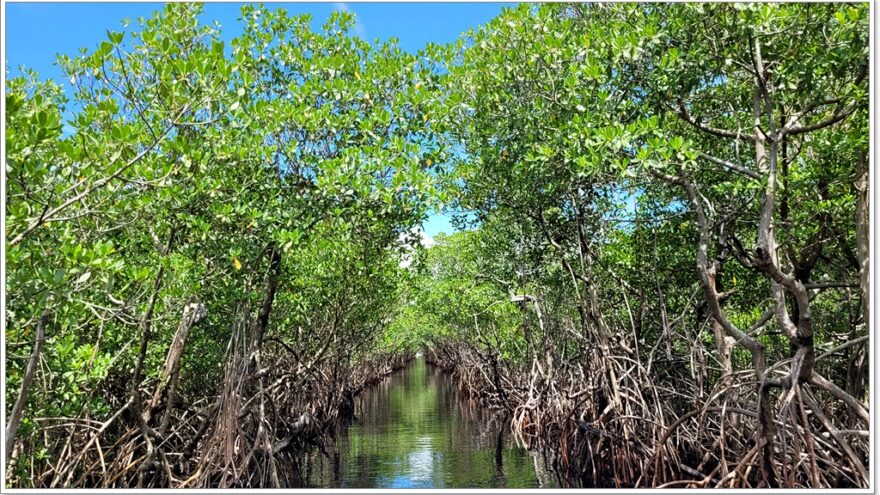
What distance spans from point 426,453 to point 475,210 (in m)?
5.39

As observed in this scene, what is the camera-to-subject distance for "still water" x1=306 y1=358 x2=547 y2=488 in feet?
29.5

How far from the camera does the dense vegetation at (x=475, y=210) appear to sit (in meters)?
3.93

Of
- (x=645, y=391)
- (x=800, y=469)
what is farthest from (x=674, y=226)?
(x=800, y=469)

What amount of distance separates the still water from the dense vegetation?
1413 mm

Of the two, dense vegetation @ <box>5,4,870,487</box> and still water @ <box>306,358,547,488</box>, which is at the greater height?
dense vegetation @ <box>5,4,870,487</box>

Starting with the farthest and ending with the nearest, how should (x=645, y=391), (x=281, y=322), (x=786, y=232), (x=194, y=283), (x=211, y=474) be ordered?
1. (x=281, y=322)
2. (x=645, y=391)
3. (x=211, y=474)
4. (x=786, y=232)
5. (x=194, y=283)

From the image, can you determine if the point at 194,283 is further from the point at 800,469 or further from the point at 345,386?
the point at 345,386

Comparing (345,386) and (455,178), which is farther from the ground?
(455,178)

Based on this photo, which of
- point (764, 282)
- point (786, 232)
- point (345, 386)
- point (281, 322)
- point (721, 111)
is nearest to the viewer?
point (786, 232)

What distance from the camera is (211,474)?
20.3 feet

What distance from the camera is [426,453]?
11211 mm

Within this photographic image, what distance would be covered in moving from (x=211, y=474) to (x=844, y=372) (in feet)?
23.1

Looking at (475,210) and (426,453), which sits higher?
(475,210)

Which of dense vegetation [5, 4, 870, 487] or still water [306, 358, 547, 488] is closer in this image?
dense vegetation [5, 4, 870, 487]
